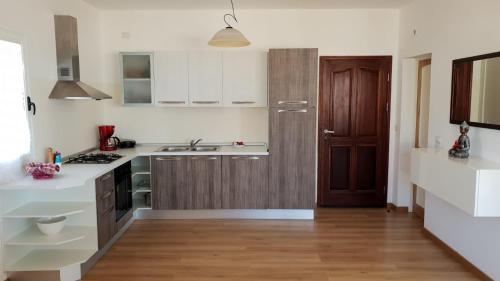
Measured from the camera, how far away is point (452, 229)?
3662mm

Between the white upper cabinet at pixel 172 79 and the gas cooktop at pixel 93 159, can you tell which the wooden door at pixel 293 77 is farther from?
the gas cooktop at pixel 93 159

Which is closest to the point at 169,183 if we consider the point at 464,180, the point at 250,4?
the point at 250,4

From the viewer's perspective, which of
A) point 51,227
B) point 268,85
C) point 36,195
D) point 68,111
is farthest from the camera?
point 268,85

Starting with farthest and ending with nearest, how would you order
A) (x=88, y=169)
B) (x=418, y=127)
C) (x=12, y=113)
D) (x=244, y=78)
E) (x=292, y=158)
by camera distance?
(x=418, y=127)
(x=244, y=78)
(x=292, y=158)
(x=88, y=169)
(x=12, y=113)

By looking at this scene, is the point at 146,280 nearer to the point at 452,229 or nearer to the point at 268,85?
the point at 268,85

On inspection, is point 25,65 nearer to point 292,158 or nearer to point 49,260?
point 49,260

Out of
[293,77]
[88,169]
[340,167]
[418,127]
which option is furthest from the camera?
[340,167]

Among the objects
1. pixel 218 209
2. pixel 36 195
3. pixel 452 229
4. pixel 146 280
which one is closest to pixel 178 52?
pixel 218 209

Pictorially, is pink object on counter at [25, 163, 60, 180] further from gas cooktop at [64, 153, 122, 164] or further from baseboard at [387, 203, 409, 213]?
baseboard at [387, 203, 409, 213]

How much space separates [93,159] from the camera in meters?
4.05

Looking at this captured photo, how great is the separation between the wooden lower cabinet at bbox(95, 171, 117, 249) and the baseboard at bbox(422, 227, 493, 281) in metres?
3.40

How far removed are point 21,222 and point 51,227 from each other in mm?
314

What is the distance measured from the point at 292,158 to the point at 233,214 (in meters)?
1.06

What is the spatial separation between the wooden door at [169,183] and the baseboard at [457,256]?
2887mm
